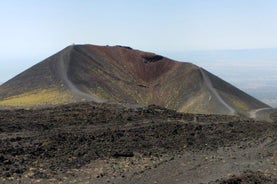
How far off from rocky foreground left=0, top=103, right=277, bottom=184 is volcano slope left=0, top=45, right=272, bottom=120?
14895 millimetres

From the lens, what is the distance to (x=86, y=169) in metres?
16.3

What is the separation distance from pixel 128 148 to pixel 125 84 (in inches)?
1401

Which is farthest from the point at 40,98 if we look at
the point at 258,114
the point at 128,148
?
the point at 128,148

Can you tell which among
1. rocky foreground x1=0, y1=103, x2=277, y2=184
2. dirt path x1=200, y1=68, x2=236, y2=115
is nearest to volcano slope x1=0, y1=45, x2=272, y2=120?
dirt path x1=200, y1=68, x2=236, y2=115

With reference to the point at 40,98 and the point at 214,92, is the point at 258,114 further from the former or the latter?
the point at 40,98

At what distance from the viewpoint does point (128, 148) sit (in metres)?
19.4

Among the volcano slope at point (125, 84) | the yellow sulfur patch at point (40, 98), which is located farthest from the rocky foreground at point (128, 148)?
the volcano slope at point (125, 84)

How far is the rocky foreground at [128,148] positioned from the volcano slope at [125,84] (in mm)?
14895

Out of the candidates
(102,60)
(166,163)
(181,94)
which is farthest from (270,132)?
(102,60)

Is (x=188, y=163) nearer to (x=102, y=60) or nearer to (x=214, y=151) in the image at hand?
(x=214, y=151)

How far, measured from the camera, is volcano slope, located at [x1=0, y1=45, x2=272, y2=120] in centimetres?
4528

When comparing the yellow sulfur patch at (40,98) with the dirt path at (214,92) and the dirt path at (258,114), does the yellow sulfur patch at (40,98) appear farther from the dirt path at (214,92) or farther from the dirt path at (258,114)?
the dirt path at (258,114)

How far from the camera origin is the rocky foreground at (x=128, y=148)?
1530 cm

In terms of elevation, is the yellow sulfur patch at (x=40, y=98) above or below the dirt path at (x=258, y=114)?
above
